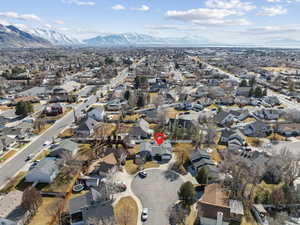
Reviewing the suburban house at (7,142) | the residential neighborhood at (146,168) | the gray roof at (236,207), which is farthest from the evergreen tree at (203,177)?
the suburban house at (7,142)

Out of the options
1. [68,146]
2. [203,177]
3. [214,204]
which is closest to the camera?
[214,204]

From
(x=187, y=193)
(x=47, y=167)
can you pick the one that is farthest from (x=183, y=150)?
(x=47, y=167)

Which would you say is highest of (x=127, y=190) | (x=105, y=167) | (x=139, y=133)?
(x=139, y=133)

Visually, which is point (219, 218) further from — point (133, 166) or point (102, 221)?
point (133, 166)

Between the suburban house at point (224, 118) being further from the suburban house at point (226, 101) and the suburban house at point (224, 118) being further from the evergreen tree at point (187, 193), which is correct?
the evergreen tree at point (187, 193)

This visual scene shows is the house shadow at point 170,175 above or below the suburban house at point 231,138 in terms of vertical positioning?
below

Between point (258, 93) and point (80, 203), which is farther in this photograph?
point (258, 93)

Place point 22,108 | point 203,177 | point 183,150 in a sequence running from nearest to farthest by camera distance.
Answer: point 203,177 < point 183,150 < point 22,108
